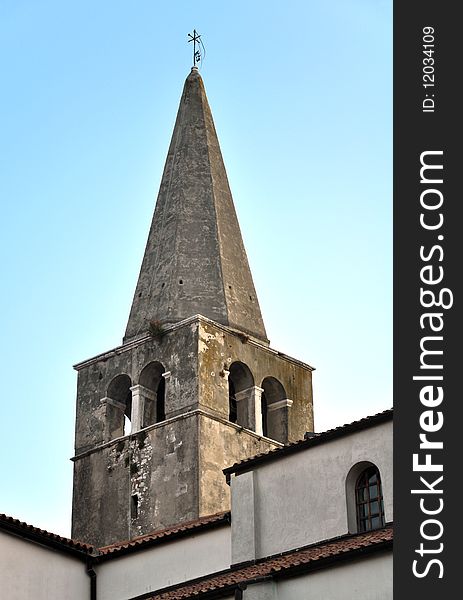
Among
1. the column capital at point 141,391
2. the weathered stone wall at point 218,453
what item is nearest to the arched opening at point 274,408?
the weathered stone wall at point 218,453

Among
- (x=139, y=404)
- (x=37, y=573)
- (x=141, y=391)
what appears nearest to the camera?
(x=37, y=573)

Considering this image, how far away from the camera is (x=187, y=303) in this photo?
123ft

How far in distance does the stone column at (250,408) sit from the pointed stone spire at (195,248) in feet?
6.94

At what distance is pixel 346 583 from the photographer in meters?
19.3

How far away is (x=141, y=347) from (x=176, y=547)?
12.4 m

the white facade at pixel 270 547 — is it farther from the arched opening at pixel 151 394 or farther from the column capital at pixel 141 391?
the column capital at pixel 141 391

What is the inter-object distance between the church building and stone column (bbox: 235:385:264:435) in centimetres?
4

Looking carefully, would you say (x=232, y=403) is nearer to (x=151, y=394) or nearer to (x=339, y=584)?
(x=151, y=394)

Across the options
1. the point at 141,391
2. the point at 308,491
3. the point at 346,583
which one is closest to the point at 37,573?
the point at 308,491

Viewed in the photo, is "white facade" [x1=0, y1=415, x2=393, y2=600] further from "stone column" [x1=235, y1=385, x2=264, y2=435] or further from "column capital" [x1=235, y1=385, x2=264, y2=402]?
"column capital" [x1=235, y1=385, x2=264, y2=402]

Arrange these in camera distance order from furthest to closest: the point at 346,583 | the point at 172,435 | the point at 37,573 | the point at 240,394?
the point at 240,394
the point at 172,435
the point at 37,573
the point at 346,583

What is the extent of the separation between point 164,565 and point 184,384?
10.5 metres

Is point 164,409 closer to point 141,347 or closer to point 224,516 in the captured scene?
point 141,347

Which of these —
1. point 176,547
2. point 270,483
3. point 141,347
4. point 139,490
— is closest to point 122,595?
point 176,547
